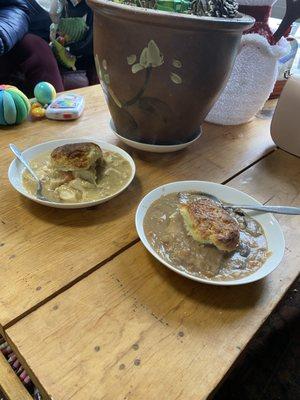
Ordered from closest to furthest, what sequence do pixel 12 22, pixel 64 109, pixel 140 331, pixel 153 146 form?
pixel 140 331
pixel 153 146
pixel 64 109
pixel 12 22

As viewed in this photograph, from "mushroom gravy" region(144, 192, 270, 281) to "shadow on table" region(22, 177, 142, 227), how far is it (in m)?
0.06

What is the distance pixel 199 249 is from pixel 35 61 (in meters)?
1.38

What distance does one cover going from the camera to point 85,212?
20.5 inches

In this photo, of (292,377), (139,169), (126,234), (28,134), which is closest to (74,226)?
(126,234)

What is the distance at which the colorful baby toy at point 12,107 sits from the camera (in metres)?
0.69

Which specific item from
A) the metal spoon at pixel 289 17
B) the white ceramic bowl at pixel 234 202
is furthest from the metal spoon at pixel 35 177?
the metal spoon at pixel 289 17

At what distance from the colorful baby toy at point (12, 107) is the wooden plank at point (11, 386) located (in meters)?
0.49

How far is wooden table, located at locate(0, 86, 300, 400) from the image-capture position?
12.7 inches

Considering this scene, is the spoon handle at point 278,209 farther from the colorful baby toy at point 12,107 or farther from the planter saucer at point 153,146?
the colorful baby toy at point 12,107

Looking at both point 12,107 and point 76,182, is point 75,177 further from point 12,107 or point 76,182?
point 12,107

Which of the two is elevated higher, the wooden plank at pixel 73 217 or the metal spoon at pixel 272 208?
the metal spoon at pixel 272 208

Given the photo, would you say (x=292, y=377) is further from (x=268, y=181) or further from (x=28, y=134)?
(x=28, y=134)

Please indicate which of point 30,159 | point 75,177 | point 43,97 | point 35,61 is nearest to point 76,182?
point 75,177

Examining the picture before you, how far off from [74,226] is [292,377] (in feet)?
2.38
